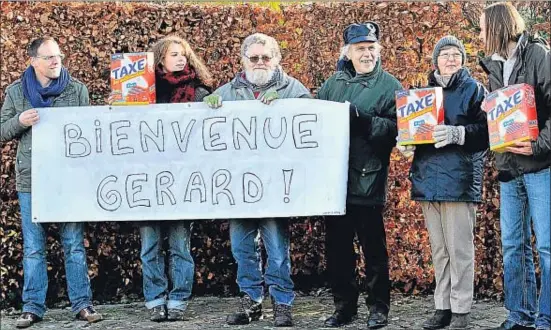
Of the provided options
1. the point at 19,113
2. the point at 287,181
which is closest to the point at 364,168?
the point at 287,181

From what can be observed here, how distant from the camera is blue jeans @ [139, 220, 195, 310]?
22.3 feet

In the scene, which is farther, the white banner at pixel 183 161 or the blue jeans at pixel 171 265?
the blue jeans at pixel 171 265

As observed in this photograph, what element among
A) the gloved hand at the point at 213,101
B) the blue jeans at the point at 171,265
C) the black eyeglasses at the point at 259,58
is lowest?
the blue jeans at the point at 171,265

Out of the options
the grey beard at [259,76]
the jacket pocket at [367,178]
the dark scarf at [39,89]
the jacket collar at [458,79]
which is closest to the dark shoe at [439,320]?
the jacket pocket at [367,178]

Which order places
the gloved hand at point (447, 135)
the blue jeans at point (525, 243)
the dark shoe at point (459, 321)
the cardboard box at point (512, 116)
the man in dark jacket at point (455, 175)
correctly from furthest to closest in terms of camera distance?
1. the dark shoe at point (459, 321)
2. the man in dark jacket at point (455, 175)
3. the gloved hand at point (447, 135)
4. the blue jeans at point (525, 243)
5. the cardboard box at point (512, 116)

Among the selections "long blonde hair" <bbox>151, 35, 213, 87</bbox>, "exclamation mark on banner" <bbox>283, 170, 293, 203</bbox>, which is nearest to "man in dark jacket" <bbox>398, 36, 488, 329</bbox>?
"exclamation mark on banner" <bbox>283, 170, 293, 203</bbox>

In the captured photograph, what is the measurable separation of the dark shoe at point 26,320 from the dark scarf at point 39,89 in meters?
A: 1.47

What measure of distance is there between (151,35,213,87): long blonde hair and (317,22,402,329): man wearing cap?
2.89 feet

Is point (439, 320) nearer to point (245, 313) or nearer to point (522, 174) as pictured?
point (522, 174)

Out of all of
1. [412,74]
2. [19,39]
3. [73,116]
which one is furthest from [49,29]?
[412,74]

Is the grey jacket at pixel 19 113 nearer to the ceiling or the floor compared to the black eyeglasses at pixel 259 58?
nearer to the floor

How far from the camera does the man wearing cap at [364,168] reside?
21.1 feet

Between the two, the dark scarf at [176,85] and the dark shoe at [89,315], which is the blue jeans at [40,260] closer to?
the dark shoe at [89,315]

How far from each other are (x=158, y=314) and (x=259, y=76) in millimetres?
1813
